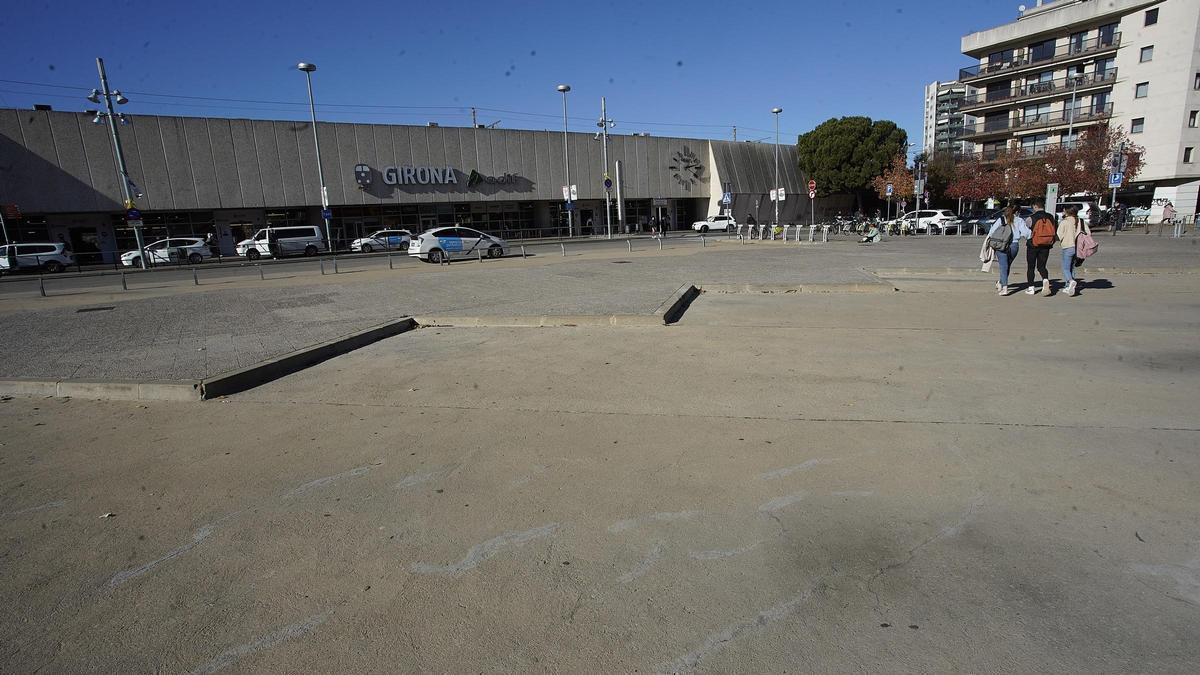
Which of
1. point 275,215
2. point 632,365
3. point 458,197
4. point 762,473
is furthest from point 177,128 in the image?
point 762,473

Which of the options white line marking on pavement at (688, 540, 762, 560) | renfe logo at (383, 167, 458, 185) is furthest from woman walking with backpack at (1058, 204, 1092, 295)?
renfe logo at (383, 167, 458, 185)

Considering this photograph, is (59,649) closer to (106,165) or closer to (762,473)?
(762,473)

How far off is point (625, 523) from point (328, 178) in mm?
47028

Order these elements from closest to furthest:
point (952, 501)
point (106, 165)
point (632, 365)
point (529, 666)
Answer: point (529, 666) < point (952, 501) < point (632, 365) < point (106, 165)

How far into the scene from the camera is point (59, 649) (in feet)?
8.56

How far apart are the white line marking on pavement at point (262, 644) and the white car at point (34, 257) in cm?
4004

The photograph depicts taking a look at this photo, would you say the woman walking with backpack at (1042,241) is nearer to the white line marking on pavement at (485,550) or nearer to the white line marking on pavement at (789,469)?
the white line marking on pavement at (789,469)

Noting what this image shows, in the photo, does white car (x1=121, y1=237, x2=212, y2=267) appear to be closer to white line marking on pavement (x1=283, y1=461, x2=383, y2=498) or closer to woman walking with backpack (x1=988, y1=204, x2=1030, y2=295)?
white line marking on pavement (x1=283, y1=461, x2=383, y2=498)

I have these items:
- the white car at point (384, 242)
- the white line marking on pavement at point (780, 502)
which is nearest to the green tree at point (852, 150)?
the white car at point (384, 242)

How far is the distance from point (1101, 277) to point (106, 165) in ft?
163

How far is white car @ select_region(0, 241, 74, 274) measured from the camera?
3078cm

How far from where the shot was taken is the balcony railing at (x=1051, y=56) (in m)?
51.2

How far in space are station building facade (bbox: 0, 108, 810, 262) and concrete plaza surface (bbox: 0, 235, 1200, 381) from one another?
2162 centimetres

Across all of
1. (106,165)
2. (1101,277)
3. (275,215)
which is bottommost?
(1101,277)
